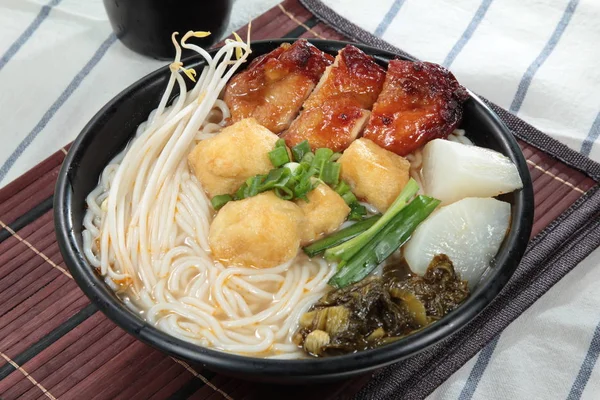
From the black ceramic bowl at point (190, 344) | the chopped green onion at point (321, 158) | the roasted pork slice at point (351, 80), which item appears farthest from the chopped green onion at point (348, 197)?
the black ceramic bowl at point (190, 344)

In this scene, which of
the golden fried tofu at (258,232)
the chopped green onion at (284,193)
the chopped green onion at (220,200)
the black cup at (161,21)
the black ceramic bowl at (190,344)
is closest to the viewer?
the black ceramic bowl at (190,344)

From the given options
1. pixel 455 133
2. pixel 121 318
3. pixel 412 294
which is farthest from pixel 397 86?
pixel 121 318

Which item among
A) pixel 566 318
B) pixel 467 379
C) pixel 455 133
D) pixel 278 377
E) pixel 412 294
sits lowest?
pixel 467 379

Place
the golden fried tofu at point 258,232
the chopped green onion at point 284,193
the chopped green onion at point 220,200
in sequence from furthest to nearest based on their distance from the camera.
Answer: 1. the chopped green onion at point 220,200
2. the chopped green onion at point 284,193
3. the golden fried tofu at point 258,232

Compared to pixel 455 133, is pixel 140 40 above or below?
below

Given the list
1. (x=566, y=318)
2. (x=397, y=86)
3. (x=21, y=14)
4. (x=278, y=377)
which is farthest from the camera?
(x=21, y=14)

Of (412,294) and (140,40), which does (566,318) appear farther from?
(140,40)

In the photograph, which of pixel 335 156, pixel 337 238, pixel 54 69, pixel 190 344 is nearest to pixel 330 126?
pixel 335 156

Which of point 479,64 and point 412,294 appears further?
point 479,64

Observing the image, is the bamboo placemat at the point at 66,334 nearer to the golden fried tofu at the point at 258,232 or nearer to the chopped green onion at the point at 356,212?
the golden fried tofu at the point at 258,232
